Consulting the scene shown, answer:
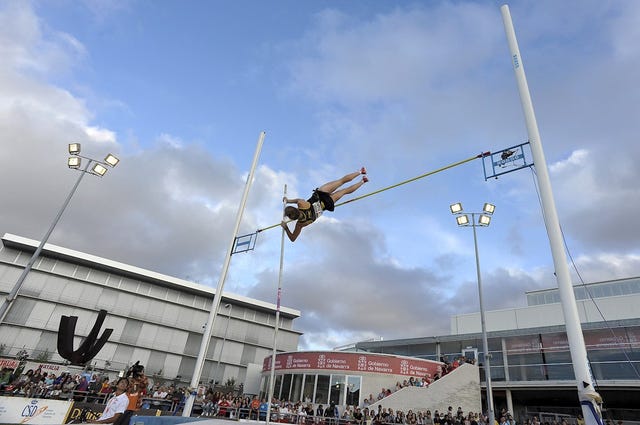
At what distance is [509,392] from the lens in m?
20.9

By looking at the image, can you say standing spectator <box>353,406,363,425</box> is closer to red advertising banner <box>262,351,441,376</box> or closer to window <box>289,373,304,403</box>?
red advertising banner <box>262,351,441,376</box>

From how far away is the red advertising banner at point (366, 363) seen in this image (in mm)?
19625

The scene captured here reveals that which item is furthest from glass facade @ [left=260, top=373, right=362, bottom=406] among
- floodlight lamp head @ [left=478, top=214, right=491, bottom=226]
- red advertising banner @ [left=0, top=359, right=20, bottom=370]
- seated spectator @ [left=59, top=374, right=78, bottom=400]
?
red advertising banner @ [left=0, top=359, right=20, bottom=370]

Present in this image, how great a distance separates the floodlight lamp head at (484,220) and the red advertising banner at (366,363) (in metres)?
8.31

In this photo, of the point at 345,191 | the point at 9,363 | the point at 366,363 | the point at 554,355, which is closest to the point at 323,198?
the point at 345,191

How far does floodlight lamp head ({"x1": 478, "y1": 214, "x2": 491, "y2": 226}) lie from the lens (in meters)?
16.4

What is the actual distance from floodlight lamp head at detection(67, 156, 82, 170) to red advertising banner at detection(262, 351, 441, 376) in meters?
14.2

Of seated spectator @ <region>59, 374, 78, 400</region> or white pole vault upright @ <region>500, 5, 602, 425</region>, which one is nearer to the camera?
white pole vault upright @ <region>500, 5, 602, 425</region>

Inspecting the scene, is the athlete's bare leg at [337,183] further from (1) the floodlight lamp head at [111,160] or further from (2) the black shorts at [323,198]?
(1) the floodlight lamp head at [111,160]

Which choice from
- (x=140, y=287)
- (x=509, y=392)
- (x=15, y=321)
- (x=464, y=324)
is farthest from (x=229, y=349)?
(x=509, y=392)

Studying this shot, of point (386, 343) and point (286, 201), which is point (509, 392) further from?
point (286, 201)

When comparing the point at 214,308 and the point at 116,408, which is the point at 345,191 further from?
the point at 116,408

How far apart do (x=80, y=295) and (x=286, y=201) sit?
31.6 metres

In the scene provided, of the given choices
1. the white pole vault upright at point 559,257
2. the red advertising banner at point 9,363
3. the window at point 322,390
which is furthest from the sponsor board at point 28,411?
the red advertising banner at point 9,363
